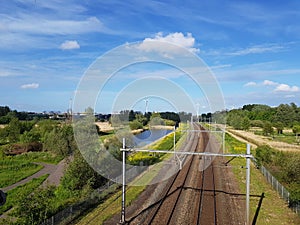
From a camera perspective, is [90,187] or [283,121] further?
[283,121]

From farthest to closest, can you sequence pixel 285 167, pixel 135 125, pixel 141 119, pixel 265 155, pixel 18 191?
pixel 265 155 < pixel 141 119 < pixel 18 191 < pixel 135 125 < pixel 285 167

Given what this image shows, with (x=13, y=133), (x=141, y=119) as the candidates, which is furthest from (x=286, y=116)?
(x=141, y=119)

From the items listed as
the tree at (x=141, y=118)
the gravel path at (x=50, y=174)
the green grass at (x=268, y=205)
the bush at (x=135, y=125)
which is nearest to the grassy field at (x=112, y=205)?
the bush at (x=135, y=125)

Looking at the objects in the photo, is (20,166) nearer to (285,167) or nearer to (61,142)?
(61,142)

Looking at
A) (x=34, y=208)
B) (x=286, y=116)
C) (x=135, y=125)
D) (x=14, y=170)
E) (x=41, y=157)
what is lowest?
(x=14, y=170)

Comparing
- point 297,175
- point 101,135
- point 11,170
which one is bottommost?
point 11,170

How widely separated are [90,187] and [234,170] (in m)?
14.3

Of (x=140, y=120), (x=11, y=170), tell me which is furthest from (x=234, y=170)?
(x=11, y=170)

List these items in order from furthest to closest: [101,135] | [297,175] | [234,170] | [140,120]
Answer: [234,170] < [101,135] < [140,120] < [297,175]

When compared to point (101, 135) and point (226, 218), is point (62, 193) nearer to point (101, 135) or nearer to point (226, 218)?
point (101, 135)

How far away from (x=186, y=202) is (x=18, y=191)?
13654 millimetres

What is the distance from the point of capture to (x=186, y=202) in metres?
17.8

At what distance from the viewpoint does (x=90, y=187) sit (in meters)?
19.4

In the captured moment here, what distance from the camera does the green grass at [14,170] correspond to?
93.4 feet
